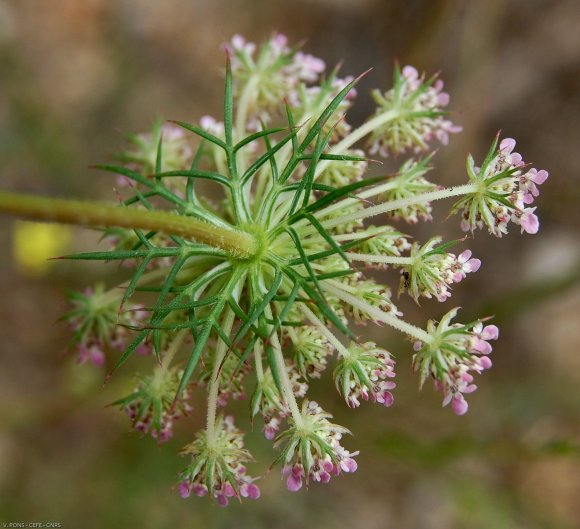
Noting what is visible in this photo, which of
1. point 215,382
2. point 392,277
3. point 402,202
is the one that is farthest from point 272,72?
point 392,277

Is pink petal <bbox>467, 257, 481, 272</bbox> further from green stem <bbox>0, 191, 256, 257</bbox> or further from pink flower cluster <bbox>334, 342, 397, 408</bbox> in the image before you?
green stem <bbox>0, 191, 256, 257</bbox>

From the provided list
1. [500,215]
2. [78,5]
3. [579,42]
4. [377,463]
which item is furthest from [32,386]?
[579,42]

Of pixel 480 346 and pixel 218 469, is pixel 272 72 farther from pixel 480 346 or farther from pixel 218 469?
pixel 218 469

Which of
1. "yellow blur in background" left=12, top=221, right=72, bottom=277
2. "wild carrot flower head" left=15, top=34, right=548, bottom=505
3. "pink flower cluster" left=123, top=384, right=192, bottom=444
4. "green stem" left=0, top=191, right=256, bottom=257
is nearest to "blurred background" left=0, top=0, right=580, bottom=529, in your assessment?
"yellow blur in background" left=12, top=221, right=72, bottom=277

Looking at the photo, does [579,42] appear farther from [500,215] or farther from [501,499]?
[500,215]

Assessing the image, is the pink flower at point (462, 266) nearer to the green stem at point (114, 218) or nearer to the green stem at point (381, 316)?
the green stem at point (381, 316)

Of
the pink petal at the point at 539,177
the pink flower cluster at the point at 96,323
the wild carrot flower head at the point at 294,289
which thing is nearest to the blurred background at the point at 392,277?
the pink flower cluster at the point at 96,323

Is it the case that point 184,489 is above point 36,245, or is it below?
below
